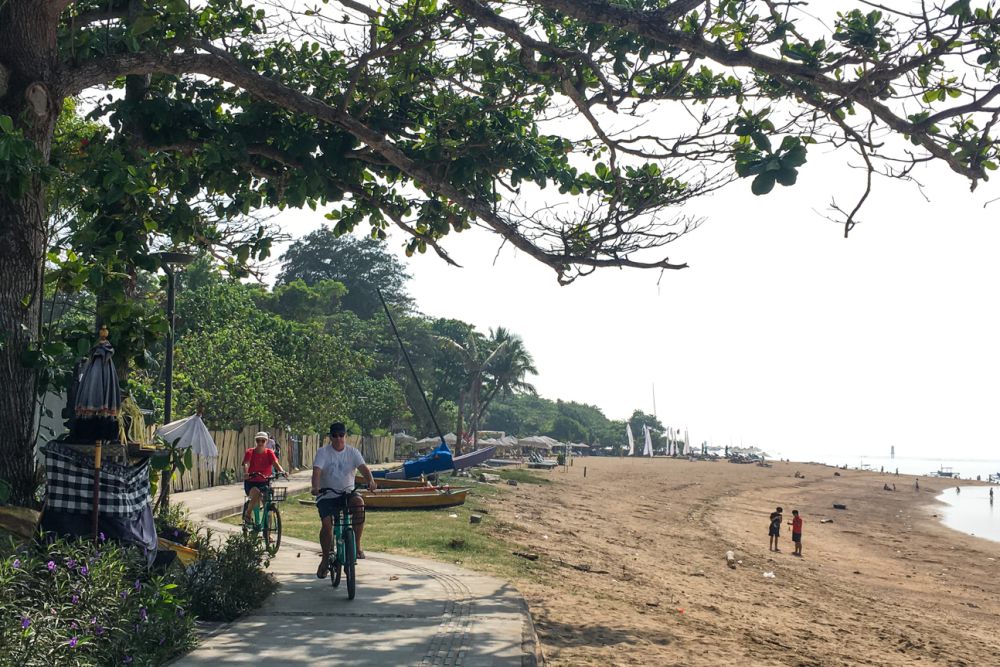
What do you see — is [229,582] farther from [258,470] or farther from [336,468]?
[258,470]

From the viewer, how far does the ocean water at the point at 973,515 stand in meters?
44.0

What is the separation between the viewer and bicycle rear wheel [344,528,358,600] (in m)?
8.88

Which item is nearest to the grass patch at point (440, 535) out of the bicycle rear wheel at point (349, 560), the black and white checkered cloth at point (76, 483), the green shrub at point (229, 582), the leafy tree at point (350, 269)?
the bicycle rear wheel at point (349, 560)

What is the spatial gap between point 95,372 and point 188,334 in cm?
2848

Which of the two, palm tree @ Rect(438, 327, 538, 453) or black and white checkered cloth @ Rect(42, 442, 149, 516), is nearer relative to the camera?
black and white checkered cloth @ Rect(42, 442, 149, 516)

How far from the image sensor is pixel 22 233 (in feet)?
26.1

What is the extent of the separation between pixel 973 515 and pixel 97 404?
2354 inches

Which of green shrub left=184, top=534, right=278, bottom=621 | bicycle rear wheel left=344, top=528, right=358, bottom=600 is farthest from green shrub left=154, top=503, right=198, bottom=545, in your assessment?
bicycle rear wheel left=344, top=528, right=358, bottom=600

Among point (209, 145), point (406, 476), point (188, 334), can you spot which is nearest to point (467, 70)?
point (209, 145)

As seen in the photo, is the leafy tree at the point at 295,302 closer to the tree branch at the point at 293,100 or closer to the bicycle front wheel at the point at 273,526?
the bicycle front wheel at the point at 273,526

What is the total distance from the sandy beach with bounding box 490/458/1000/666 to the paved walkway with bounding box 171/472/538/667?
1.81 feet

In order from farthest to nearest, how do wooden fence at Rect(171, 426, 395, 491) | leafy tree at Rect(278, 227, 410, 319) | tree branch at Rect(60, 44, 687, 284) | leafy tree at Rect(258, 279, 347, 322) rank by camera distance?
leafy tree at Rect(278, 227, 410, 319)
leafy tree at Rect(258, 279, 347, 322)
wooden fence at Rect(171, 426, 395, 491)
tree branch at Rect(60, 44, 687, 284)

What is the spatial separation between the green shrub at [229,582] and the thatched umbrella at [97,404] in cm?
128

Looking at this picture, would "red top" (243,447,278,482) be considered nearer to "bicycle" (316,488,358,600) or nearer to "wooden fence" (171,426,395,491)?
"bicycle" (316,488,358,600)
